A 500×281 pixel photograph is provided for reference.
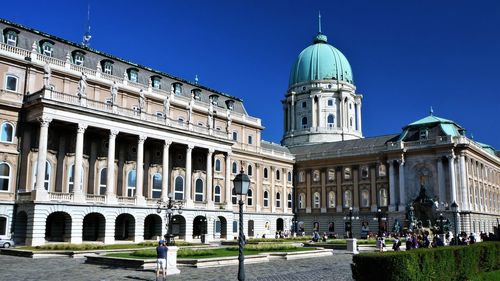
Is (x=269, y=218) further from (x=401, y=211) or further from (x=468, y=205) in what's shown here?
(x=468, y=205)

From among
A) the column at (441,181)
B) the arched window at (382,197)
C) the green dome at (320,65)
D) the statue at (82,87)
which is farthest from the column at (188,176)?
the green dome at (320,65)

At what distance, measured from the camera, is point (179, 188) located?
6362 cm

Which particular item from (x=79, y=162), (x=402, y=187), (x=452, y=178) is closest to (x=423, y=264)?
(x=79, y=162)

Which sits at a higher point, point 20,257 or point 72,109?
point 72,109

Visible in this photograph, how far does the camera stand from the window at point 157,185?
198 feet

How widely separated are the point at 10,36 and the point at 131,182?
1997 centimetres

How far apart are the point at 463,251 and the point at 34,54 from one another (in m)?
43.6

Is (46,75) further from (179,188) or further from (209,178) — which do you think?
(209,178)

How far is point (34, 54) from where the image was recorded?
4984 cm

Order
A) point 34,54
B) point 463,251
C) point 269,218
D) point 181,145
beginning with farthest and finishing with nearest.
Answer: point 269,218 < point 181,145 < point 34,54 < point 463,251

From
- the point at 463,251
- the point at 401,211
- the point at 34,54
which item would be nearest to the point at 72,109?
the point at 34,54

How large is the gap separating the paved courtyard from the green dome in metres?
81.1

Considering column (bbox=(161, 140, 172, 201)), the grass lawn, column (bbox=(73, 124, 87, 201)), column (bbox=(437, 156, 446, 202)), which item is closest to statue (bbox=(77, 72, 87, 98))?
column (bbox=(73, 124, 87, 201))

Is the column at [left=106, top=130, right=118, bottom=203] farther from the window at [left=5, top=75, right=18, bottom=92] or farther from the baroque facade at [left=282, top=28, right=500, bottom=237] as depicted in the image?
the baroque facade at [left=282, top=28, right=500, bottom=237]
